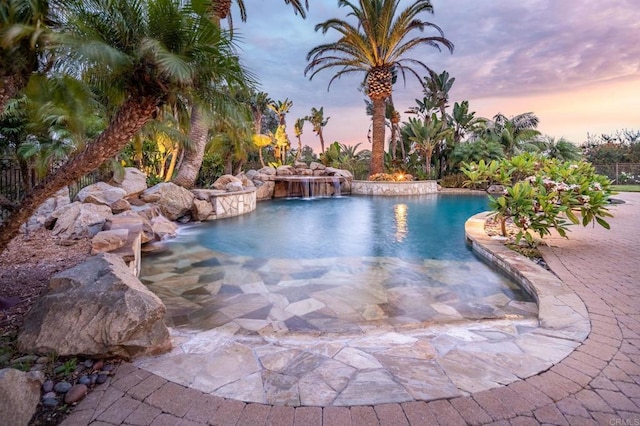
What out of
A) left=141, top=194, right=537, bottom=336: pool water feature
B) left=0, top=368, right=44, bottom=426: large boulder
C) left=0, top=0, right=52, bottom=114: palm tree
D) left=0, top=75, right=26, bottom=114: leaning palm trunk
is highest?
left=0, top=0, right=52, bottom=114: palm tree

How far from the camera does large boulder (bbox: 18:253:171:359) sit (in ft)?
7.62

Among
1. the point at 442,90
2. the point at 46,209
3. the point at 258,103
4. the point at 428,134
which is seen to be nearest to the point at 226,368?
the point at 46,209

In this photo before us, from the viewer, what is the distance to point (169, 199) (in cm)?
984

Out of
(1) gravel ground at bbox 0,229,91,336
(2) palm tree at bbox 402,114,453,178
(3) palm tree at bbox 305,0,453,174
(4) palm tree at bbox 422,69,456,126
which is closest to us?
(1) gravel ground at bbox 0,229,91,336

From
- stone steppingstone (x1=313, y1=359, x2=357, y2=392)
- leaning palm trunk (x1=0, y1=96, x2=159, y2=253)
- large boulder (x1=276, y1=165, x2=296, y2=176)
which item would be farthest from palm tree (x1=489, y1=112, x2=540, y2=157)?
stone steppingstone (x1=313, y1=359, x2=357, y2=392)

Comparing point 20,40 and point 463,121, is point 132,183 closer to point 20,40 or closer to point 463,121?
point 20,40

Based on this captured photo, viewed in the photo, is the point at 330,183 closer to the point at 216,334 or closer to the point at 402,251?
the point at 402,251

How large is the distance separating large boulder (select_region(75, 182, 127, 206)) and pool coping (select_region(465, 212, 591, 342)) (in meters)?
8.17

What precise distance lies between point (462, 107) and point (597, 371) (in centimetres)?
2747

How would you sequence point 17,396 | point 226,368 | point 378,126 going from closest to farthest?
point 17,396 → point 226,368 → point 378,126

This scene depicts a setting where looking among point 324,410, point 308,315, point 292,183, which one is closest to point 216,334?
point 308,315

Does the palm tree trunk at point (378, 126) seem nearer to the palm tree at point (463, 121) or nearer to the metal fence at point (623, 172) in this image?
the palm tree at point (463, 121)

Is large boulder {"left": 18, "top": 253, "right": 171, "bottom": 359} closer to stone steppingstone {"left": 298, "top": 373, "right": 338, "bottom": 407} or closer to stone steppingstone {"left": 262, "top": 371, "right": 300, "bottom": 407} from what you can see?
stone steppingstone {"left": 262, "top": 371, "right": 300, "bottom": 407}

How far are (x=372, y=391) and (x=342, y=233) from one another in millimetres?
6770
